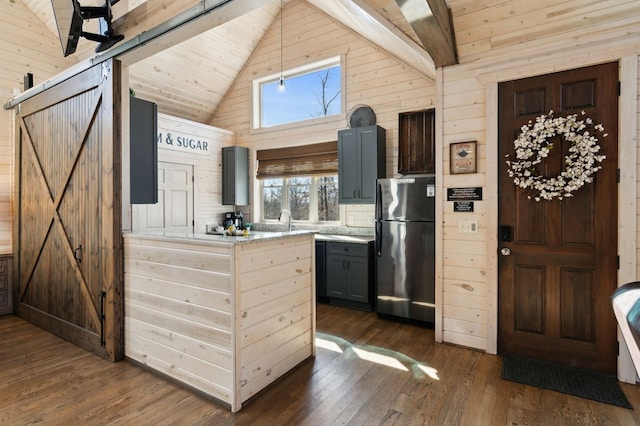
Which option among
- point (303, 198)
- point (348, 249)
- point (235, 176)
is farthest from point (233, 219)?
point (348, 249)

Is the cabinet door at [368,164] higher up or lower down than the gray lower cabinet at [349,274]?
higher up

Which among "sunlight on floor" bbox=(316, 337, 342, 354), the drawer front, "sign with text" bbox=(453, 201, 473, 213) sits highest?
"sign with text" bbox=(453, 201, 473, 213)

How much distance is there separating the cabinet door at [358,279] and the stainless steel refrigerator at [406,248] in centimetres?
26

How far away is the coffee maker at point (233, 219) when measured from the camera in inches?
237

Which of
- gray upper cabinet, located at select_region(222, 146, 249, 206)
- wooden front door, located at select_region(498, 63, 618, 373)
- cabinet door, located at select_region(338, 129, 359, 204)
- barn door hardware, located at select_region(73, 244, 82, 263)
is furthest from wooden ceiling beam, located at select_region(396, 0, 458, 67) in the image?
gray upper cabinet, located at select_region(222, 146, 249, 206)

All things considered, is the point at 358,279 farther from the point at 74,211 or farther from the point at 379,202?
the point at 74,211

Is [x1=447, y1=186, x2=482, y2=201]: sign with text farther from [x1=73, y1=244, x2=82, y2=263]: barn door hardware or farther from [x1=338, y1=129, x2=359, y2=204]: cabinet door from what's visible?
[x1=73, y1=244, x2=82, y2=263]: barn door hardware

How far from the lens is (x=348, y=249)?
442 cm

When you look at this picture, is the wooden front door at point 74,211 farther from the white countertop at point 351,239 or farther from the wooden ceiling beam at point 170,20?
the white countertop at point 351,239

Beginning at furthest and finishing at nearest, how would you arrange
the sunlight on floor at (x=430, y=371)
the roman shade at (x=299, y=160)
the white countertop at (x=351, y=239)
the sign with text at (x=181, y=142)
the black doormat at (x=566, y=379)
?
the roman shade at (x=299, y=160)
the sign with text at (x=181, y=142)
the white countertop at (x=351, y=239)
the sunlight on floor at (x=430, y=371)
the black doormat at (x=566, y=379)

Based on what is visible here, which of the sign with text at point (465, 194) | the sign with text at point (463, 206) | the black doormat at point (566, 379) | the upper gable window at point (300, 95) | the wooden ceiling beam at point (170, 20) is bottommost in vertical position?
the black doormat at point (566, 379)

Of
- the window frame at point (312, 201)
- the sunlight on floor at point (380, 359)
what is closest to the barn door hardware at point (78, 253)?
the sunlight on floor at point (380, 359)

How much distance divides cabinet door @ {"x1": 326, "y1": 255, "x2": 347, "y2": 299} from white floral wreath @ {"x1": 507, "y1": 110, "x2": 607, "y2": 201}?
2.36m

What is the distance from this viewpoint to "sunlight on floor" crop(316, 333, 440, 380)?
2.73 m
